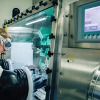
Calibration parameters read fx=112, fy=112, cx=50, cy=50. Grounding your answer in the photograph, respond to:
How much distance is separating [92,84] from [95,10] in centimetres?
56

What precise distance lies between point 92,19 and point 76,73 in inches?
18.0

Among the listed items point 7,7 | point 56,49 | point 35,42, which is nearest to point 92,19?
point 56,49

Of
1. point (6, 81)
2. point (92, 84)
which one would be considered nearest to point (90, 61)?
point (92, 84)

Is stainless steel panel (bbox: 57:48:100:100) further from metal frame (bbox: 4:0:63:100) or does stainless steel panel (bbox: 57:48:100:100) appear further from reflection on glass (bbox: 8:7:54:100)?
reflection on glass (bbox: 8:7:54:100)

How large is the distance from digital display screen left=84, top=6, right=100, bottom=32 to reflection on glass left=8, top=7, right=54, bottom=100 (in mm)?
513

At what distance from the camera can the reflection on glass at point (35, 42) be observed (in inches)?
59.3

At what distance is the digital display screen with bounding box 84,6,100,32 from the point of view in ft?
2.58

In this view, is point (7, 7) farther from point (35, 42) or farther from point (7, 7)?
point (35, 42)

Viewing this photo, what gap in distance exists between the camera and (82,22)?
88cm

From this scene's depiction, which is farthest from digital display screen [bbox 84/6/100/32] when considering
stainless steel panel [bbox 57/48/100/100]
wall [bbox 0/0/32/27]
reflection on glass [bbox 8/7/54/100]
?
wall [bbox 0/0/32/27]

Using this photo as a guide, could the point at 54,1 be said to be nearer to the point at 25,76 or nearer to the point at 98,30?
the point at 98,30

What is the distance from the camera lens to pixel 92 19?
809 millimetres

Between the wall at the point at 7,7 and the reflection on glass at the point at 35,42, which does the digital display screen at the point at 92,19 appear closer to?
the reflection on glass at the point at 35,42

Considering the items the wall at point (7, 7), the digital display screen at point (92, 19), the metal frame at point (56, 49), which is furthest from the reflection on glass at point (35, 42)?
the wall at point (7, 7)
